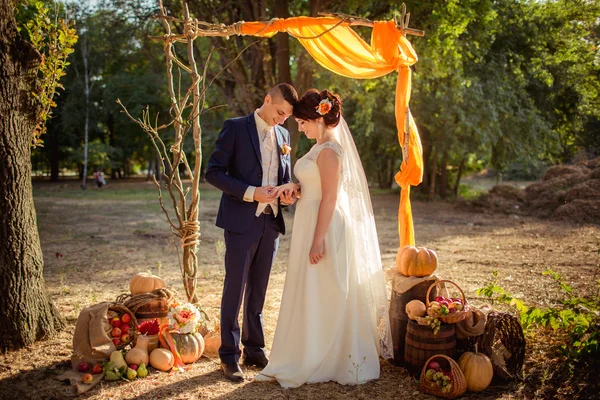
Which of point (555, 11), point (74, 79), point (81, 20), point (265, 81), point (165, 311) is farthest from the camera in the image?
point (74, 79)

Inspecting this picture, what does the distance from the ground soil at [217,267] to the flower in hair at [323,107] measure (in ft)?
6.51

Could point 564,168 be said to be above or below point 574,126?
below

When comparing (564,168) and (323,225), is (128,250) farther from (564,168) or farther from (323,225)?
(564,168)

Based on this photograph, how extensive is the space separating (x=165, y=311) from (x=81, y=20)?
2266cm

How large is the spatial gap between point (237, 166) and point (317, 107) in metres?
0.83

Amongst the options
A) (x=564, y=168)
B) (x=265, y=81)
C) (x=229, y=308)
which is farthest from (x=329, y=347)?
(x=564, y=168)

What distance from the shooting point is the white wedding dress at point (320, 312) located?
396 cm

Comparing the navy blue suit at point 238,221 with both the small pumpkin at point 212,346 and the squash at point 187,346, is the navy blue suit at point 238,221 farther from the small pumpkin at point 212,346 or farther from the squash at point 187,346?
the small pumpkin at point 212,346

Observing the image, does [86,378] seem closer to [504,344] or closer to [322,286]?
[322,286]

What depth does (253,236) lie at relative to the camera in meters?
4.05

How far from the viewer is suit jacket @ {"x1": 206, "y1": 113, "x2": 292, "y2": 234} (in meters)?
4.02

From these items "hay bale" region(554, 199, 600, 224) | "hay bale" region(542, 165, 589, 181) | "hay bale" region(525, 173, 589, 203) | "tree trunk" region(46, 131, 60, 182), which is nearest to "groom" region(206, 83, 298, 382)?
"hay bale" region(554, 199, 600, 224)

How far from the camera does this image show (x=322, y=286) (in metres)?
4.03

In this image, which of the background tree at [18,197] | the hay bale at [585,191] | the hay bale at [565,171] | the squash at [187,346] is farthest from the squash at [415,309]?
the hay bale at [565,171]
